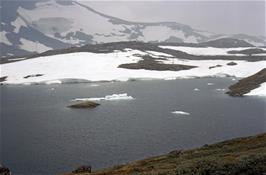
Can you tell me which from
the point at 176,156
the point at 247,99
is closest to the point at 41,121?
the point at 176,156

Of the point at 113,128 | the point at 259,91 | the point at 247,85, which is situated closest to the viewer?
the point at 113,128

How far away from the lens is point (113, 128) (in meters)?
76.2

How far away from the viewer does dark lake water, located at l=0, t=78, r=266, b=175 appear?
58719 millimetres

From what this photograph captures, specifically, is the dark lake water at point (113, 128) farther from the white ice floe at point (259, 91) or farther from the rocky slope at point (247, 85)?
the white ice floe at point (259, 91)

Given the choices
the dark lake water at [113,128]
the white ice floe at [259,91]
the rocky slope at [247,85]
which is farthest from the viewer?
the rocky slope at [247,85]

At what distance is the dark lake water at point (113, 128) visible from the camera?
58.7 meters

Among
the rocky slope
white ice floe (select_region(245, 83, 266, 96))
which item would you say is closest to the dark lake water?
the rocky slope

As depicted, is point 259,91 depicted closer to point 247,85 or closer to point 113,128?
point 247,85

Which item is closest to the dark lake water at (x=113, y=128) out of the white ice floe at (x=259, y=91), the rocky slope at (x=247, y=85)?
the rocky slope at (x=247, y=85)

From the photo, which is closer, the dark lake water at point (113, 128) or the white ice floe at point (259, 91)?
the dark lake water at point (113, 128)

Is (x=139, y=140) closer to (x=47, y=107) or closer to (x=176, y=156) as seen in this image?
(x=176, y=156)

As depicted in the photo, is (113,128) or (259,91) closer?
(113,128)

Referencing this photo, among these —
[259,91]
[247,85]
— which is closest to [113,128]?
[259,91]

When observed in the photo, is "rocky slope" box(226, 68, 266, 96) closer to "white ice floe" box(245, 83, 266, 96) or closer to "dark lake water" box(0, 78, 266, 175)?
"white ice floe" box(245, 83, 266, 96)
